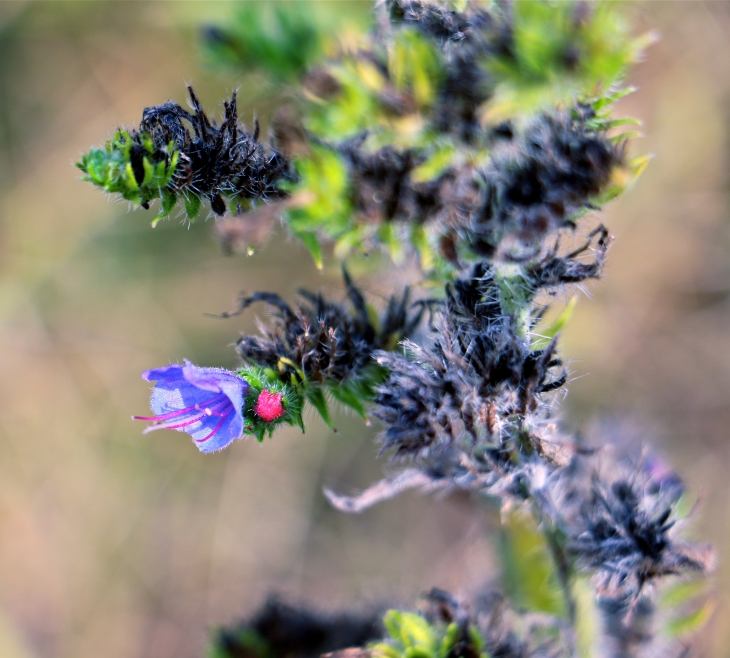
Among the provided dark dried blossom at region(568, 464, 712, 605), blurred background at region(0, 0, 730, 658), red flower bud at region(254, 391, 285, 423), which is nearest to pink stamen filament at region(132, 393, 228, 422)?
red flower bud at region(254, 391, 285, 423)

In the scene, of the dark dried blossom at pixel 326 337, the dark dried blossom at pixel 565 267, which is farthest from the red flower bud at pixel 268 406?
the dark dried blossom at pixel 565 267

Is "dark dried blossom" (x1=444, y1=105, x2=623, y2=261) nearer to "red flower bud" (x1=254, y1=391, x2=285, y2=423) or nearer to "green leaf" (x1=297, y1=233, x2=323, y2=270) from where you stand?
"green leaf" (x1=297, y1=233, x2=323, y2=270)

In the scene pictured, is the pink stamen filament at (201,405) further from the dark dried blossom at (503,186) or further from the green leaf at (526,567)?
the green leaf at (526,567)

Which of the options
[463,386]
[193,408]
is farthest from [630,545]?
[193,408]

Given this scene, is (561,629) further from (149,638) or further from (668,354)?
(149,638)

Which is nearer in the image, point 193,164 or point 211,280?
point 193,164

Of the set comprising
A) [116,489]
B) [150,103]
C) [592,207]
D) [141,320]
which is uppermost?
[150,103]

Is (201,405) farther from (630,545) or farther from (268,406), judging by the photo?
(630,545)

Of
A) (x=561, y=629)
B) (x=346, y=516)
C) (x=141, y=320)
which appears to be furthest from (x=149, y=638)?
(x=561, y=629)
